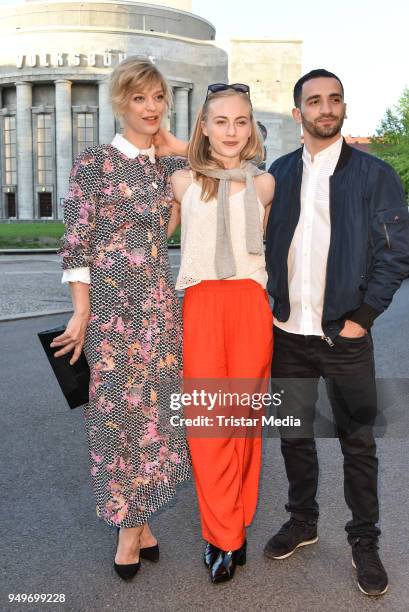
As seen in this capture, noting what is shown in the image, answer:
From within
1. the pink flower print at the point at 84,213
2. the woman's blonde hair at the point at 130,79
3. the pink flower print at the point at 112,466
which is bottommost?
the pink flower print at the point at 112,466

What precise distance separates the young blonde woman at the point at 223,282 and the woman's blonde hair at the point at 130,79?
0.27m

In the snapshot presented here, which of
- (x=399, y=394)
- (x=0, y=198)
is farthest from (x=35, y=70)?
(x=399, y=394)

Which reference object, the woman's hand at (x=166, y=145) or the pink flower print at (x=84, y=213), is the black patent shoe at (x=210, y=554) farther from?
the woman's hand at (x=166, y=145)

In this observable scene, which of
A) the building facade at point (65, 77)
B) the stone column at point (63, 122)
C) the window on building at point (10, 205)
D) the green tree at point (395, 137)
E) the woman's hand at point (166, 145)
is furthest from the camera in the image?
the window on building at point (10, 205)

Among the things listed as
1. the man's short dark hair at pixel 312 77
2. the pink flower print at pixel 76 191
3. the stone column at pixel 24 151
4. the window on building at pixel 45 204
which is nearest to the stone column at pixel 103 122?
the stone column at pixel 24 151

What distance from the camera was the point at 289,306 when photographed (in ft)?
10.6

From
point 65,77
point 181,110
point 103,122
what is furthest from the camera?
point 181,110

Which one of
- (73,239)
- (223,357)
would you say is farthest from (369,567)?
(73,239)

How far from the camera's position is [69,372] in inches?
123

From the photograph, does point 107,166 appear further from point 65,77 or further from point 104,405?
point 65,77

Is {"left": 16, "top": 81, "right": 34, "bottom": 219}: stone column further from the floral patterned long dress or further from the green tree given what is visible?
the floral patterned long dress

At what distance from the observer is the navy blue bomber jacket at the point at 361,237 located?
2922 millimetres

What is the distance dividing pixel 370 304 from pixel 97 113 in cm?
6532

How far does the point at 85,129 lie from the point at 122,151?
65.3 meters
